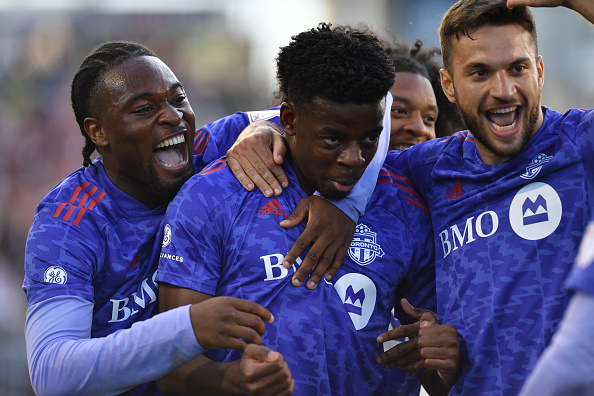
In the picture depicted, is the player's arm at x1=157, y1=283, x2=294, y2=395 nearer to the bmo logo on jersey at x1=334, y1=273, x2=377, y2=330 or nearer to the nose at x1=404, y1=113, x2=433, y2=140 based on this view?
the bmo logo on jersey at x1=334, y1=273, x2=377, y2=330

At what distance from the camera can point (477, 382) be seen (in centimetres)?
281

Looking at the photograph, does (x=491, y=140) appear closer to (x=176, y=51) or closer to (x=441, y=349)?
(x=441, y=349)

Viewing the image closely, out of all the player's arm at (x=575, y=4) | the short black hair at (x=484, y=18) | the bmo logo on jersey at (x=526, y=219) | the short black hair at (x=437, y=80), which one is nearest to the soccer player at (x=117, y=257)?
the bmo logo on jersey at (x=526, y=219)

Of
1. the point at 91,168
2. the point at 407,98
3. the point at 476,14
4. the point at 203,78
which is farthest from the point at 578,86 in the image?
the point at 91,168

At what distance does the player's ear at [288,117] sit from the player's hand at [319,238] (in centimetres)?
30

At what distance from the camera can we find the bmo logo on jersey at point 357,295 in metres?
2.89

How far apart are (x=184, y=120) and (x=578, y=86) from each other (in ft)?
32.2

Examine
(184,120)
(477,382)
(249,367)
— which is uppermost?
(184,120)

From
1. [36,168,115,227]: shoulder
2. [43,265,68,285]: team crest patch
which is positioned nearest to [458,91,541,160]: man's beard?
[36,168,115,227]: shoulder

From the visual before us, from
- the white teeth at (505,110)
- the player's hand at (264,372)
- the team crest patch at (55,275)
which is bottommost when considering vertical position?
the player's hand at (264,372)

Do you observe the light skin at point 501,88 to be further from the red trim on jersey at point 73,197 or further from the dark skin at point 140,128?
the red trim on jersey at point 73,197

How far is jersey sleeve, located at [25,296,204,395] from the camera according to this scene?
2.50 meters

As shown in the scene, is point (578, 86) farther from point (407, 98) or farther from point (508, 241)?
point (508, 241)

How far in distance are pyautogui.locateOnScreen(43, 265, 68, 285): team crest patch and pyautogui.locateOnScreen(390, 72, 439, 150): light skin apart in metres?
2.04
